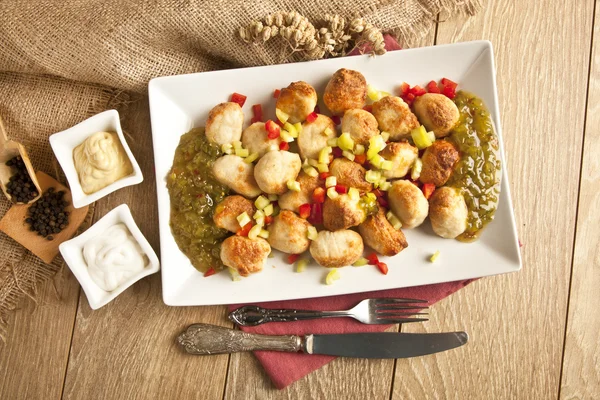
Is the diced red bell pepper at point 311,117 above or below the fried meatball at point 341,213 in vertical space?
above

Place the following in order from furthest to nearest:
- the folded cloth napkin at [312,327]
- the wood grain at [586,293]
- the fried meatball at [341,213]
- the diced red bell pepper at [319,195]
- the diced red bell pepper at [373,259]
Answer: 1. the wood grain at [586,293]
2. the folded cloth napkin at [312,327]
3. the diced red bell pepper at [373,259]
4. the diced red bell pepper at [319,195]
5. the fried meatball at [341,213]

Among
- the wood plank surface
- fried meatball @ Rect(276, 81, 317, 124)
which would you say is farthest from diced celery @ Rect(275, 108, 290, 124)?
the wood plank surface

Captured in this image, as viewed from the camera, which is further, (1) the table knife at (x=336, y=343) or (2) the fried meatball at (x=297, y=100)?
(1) the table knife at (x=336, y=343)

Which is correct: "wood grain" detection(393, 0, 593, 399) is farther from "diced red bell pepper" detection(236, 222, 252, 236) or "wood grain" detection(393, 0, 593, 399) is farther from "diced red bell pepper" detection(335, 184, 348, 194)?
"diced red bell pepper" detection(236, 222, 252, 236)

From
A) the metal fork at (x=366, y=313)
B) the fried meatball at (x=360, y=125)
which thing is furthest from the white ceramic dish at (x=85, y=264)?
the fried meatball at (x=360, y=125)

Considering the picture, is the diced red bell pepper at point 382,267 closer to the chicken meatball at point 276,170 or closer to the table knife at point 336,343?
the table knife at point 336,343

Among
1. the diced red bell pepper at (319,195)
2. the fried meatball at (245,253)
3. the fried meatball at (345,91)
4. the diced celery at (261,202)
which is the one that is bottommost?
the fried meatball at (245,253)

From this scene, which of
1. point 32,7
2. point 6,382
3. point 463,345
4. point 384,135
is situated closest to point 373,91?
point 384,135

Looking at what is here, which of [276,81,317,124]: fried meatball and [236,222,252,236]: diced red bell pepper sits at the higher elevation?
[276,81,317,124]: fried meatball

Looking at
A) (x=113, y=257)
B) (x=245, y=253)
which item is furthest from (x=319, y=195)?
(x=113, y=257)
